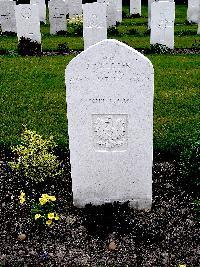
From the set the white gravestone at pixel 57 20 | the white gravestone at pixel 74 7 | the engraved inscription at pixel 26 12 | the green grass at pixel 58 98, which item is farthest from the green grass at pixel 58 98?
the white gravestone at pixel 74 7

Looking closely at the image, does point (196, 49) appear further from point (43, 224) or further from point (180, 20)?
point (43, 224)

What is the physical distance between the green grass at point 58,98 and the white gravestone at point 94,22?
1396 mm

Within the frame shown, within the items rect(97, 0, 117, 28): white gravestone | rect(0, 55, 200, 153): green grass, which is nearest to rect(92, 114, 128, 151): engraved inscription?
rect(0, 55, 200, 153): green grass

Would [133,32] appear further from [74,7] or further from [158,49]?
[74,7]

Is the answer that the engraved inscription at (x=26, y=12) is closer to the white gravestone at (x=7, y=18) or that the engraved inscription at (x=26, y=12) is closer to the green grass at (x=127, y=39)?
the green grass at (x=127, y=39)

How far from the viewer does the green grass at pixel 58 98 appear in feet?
22.6

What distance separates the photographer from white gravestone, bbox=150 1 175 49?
1298cm

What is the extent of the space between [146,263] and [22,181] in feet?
6.15

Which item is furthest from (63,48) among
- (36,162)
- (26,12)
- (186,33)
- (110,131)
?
(110,131)

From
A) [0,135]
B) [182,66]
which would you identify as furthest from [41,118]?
[182,66]

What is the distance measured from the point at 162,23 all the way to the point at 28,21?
3803 millimetres

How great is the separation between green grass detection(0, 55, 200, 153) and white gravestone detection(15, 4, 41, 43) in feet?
5.02

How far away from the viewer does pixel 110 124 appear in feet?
14.4

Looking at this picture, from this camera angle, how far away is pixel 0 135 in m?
6.88
